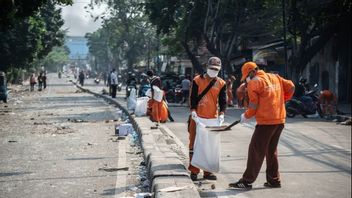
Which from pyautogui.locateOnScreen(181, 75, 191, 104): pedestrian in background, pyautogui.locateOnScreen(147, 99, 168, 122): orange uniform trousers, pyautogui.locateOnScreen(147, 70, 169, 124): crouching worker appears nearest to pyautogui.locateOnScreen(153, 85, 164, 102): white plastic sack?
pyautogui.locateOnScreen(147, 70, 169, 124): crouching worker

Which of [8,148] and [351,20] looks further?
[351,20]

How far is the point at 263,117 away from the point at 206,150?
0.92 metres

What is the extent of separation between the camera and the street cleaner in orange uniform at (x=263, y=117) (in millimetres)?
6691

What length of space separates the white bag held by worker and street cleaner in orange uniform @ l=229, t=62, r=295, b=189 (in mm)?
396

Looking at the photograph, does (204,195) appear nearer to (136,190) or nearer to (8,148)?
(136,190)

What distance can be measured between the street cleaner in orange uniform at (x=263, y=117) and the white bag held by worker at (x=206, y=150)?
0.40 meters

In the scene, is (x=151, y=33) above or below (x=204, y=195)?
above

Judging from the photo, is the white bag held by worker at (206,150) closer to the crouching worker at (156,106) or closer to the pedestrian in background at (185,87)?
the crouching worker at (156,106)

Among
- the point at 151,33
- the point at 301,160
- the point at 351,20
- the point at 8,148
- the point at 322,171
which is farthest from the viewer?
the point at 151,33

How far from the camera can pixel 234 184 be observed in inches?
271

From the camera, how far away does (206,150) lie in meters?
7.05

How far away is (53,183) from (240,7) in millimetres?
23421

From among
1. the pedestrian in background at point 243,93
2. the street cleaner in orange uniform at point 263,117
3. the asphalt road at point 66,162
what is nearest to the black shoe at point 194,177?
the street cleaner in orange uniform at point 263,117

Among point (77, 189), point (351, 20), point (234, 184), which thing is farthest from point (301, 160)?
point (351, 20)
